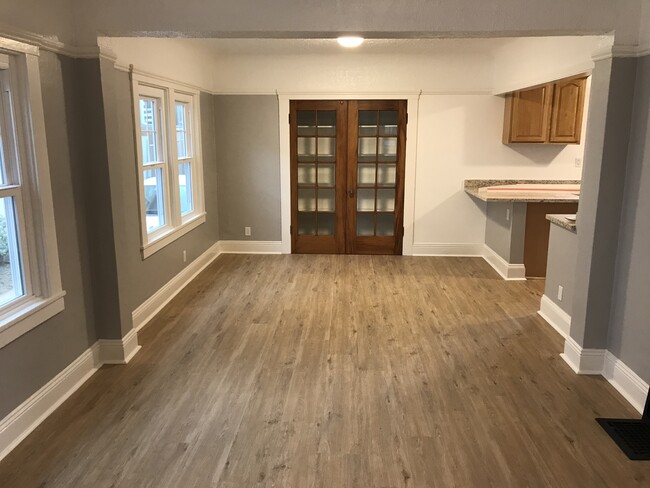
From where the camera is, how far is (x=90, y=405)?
9.95 feet

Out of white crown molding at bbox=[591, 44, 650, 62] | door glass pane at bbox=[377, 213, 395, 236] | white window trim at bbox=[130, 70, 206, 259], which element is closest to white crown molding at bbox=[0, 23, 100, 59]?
white window trim at bbox=[130, 70, 206, 259]

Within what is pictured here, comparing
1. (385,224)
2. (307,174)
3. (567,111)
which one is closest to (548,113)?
(567,111)

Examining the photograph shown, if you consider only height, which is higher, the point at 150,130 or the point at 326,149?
the point at 150,130

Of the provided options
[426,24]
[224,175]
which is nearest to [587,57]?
[426,24]

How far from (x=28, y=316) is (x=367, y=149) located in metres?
4.74

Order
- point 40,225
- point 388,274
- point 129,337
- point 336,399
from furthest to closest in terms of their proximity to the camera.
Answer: point 388,274 → point 129,337 → point 336,399 → point 40,225

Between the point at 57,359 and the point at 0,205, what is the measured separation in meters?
0.95

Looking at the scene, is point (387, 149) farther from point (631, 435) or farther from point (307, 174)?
point (631, 435)

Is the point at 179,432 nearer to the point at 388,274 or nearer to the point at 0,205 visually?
the point at 0,205

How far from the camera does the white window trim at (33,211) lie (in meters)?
2.66

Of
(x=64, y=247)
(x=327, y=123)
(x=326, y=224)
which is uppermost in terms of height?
(x=327, y=123)

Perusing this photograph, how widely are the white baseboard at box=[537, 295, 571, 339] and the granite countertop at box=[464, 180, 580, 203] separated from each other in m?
1.24

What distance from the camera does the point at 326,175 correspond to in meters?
6.79

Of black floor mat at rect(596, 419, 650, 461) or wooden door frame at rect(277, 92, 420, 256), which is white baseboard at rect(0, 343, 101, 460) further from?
wooden door frame at rect(277, 92, 420, 256)
